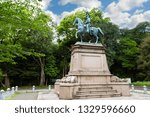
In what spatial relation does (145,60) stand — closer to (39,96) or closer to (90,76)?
(90,76)

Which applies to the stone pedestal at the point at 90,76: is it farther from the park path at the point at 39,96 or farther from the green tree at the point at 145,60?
the green tree at the point at 145,60

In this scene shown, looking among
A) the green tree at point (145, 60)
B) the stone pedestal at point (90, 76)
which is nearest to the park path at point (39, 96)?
the stone pedestal at point (90, 76)

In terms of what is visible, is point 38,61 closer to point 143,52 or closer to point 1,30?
point 143,52

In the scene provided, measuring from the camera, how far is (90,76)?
55.7ft


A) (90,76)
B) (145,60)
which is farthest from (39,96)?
(145,60)

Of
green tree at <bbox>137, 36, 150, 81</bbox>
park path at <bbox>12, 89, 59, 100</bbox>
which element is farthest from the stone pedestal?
green tree at <bbox>137, 36, 150, 81</bbox>

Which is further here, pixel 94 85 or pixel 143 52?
pixel 143 52

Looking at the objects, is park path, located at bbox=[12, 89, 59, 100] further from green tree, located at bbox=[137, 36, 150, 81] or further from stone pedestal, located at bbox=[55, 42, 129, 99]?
green tree, located at bbox=[137, 36, 150, 81]

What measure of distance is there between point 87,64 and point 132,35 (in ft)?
103

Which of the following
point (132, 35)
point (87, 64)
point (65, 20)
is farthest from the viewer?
point (132, 35)

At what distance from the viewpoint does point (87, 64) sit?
57.1 ft

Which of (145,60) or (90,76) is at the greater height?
(145,60)

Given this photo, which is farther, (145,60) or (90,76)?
(145,60)

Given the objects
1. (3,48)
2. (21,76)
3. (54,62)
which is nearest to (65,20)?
(54,62)
